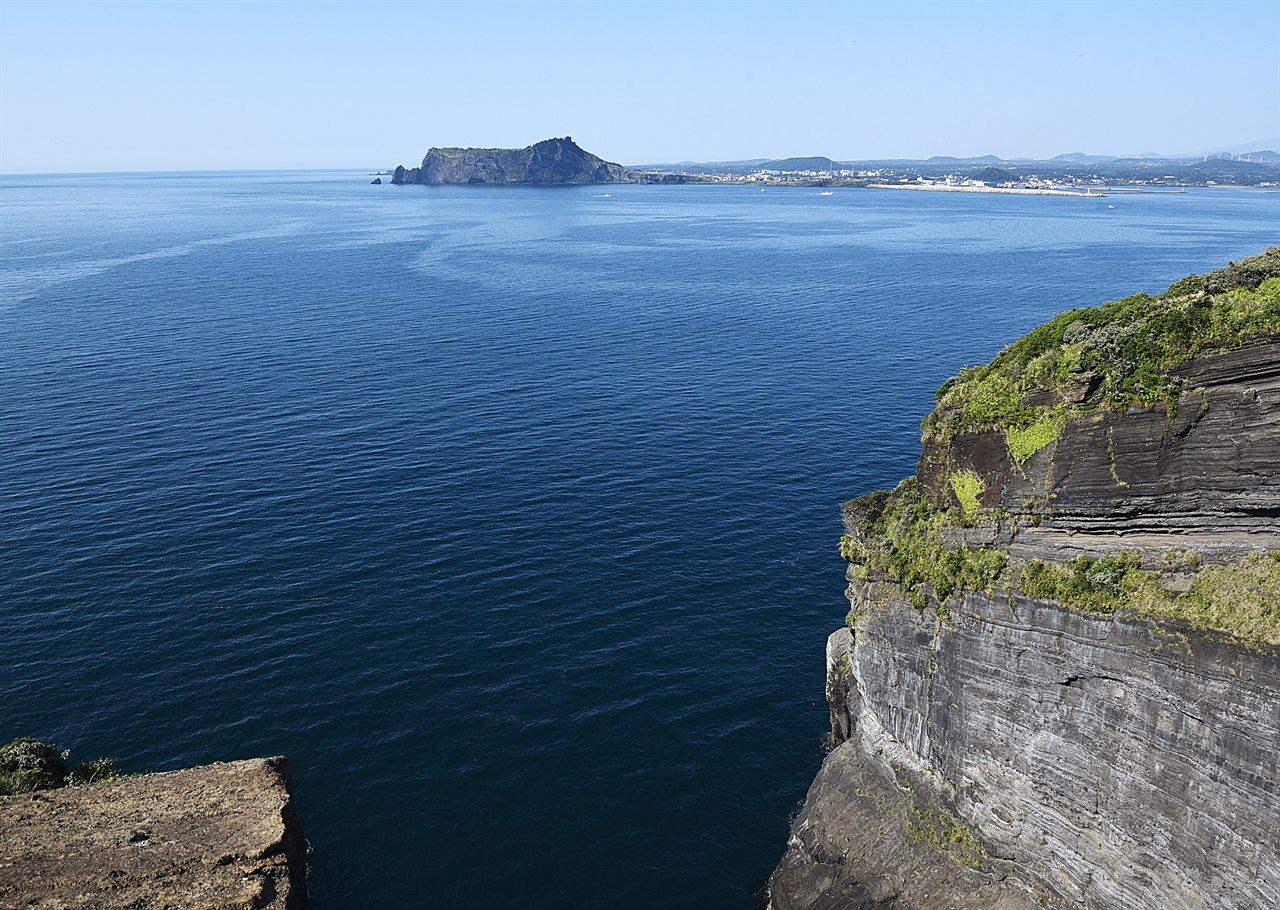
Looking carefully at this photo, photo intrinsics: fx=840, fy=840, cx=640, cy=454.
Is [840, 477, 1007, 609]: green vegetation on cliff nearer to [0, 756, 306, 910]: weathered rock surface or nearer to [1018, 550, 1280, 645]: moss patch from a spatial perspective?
[1018, 550, 1280, 645]: moss patch

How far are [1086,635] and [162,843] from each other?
38.0 meters

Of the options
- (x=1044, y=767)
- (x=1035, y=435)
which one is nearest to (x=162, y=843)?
(x=1044, y=767)

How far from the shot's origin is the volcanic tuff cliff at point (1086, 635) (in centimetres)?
2644

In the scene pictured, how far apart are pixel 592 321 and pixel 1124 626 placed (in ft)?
358

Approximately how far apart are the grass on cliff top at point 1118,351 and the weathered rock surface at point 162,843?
113 ft

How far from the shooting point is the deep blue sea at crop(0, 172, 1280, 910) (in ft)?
137

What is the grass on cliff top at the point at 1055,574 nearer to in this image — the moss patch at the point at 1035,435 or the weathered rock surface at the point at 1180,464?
the weathered rock surface at the point at 1180,464

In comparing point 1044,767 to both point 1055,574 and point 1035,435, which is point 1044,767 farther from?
point 1035,435

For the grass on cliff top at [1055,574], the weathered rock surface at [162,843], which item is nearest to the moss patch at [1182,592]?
the grass on cliff top at [1055,574]

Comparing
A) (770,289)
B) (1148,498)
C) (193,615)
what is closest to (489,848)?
(193,615)

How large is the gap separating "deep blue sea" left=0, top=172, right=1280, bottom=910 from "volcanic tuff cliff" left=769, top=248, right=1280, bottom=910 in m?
8.94

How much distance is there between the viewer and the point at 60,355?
352ft

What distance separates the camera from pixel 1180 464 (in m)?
28.5

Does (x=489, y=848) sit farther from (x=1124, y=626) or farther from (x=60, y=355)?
(x=60, y=355)
